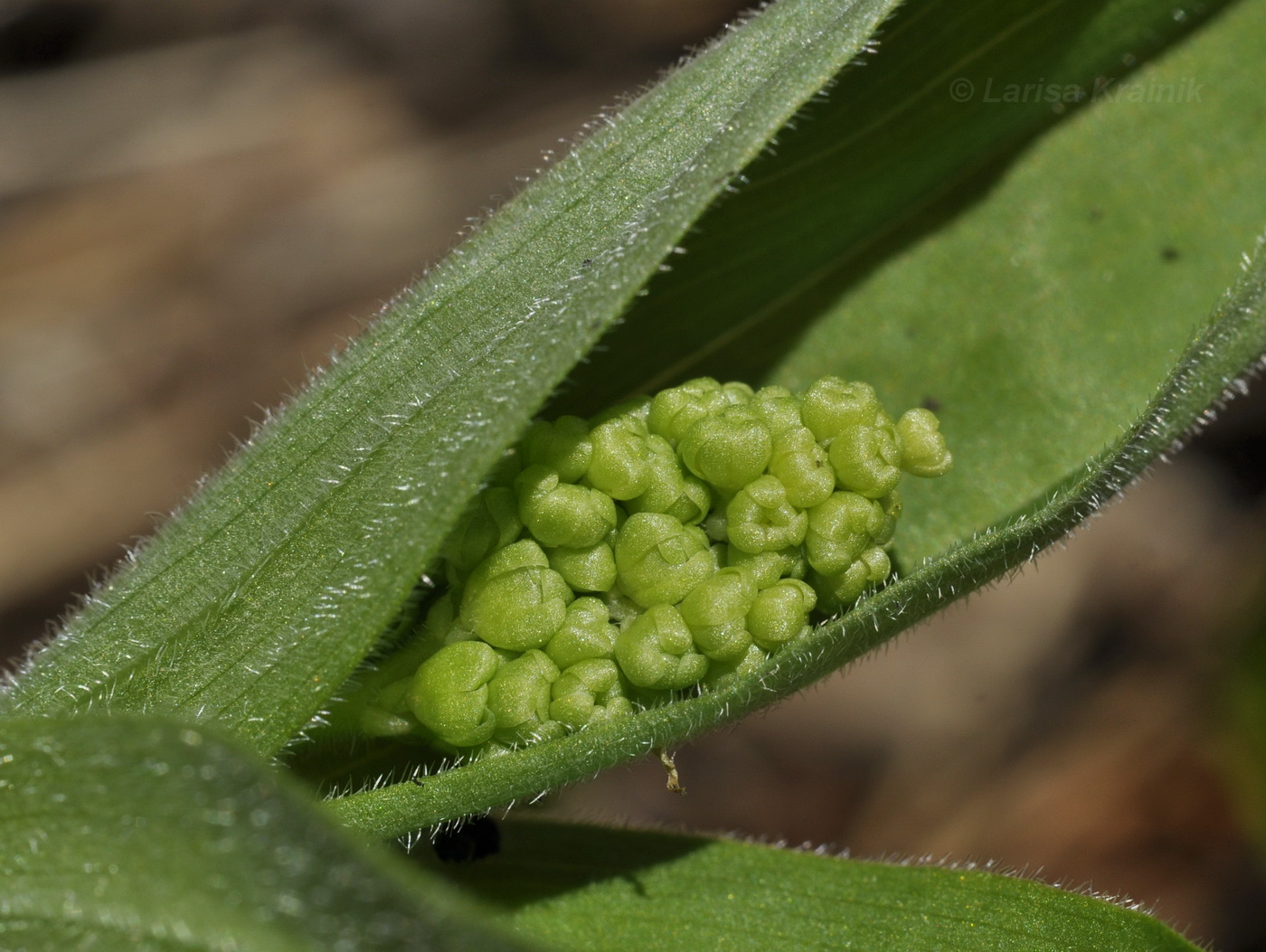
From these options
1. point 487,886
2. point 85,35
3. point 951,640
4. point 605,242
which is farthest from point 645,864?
point 85,35

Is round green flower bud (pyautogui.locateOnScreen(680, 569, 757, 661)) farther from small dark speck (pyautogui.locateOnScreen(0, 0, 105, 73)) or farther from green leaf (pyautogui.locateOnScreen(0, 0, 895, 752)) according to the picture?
small dark speck (pyautogui.locateOnScreen(0, 0, 105, 73))

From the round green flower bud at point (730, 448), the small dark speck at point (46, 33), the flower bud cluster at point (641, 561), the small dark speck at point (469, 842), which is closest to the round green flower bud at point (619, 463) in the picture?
the flower bud cluster at point (641, 561)

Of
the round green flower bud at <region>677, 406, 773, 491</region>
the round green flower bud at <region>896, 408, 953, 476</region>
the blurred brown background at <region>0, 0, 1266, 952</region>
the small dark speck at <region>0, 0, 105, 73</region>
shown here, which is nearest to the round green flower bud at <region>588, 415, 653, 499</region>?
the round green flower bud at <region>677, 406, 773, 491</region>

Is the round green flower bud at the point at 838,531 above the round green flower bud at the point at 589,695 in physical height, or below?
above

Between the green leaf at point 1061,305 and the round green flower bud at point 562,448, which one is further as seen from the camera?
the green leaf at point 1061,305

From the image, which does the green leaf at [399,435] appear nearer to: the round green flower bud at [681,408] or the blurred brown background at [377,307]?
the round green flower bud at [681,408]

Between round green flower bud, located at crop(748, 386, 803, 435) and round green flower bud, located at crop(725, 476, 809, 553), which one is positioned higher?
round green flower bud, located at crop(748, 386, 803, 435)

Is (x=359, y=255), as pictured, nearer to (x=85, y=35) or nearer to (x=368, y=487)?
(x=85, y=35)
